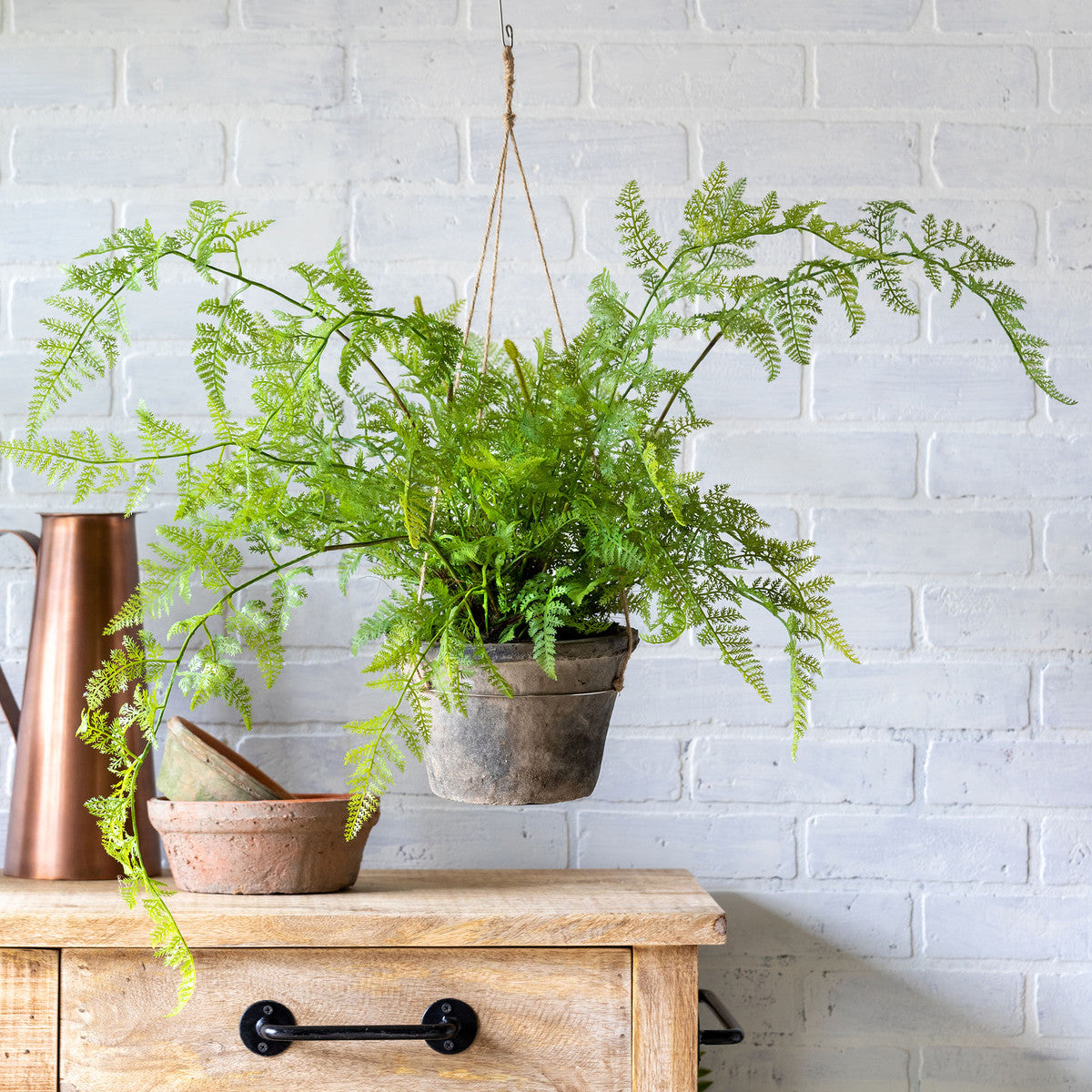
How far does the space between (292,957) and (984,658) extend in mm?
858

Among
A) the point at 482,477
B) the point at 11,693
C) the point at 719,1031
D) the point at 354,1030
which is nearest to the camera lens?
the point at 482,477

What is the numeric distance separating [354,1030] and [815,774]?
2.05ft

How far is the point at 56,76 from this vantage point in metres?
1.35

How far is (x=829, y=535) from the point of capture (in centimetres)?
134

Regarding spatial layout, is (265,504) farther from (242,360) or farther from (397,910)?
(397,910)

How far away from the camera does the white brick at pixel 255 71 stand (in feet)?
4.43

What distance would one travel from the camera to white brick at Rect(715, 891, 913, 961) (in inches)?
51.6

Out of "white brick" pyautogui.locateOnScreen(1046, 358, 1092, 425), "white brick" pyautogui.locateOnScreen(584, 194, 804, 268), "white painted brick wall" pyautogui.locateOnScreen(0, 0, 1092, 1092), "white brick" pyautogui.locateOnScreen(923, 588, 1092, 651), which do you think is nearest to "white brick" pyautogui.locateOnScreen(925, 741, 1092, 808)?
"white painted brick wall" pyautogui.locateOnScreen(0, 0, 1092, 1092)

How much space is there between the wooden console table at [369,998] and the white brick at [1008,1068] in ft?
1.54

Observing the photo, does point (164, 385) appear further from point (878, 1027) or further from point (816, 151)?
point (878, 1027)

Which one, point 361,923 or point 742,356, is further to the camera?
point 742,356

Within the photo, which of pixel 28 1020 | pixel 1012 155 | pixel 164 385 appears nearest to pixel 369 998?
pixel 28 1020

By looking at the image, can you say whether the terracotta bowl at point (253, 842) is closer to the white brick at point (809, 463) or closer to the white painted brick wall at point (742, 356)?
the white painted brick wall at point (742, 356)

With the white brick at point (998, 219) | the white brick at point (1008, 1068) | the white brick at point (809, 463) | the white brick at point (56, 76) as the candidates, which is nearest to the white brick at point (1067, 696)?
the white brick at point (809, 463)
